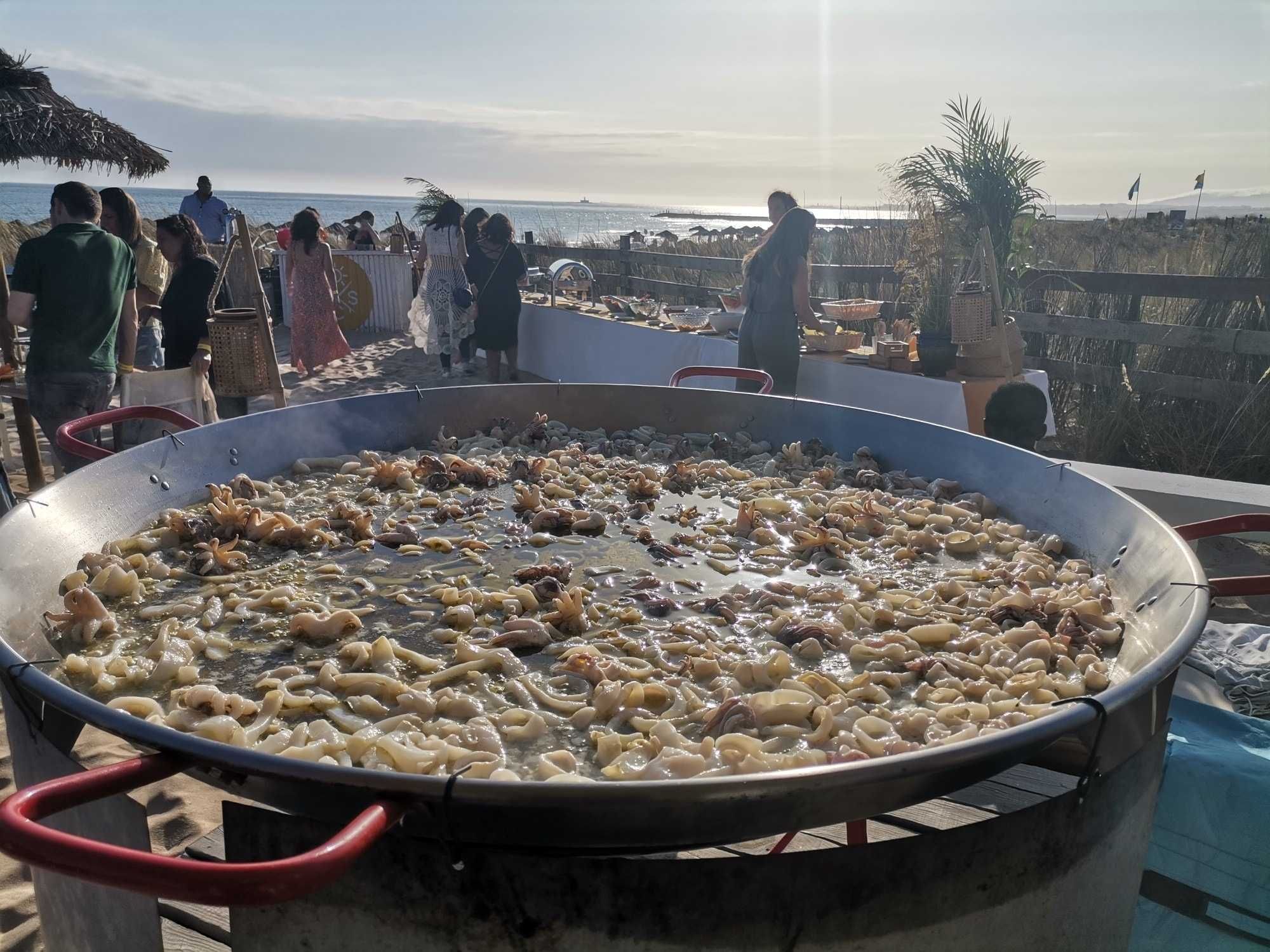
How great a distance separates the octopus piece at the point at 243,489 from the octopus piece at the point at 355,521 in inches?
15.5

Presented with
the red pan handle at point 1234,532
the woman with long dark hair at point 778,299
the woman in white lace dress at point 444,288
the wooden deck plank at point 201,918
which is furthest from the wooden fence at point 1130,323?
the wooden deck plank at point 201,918

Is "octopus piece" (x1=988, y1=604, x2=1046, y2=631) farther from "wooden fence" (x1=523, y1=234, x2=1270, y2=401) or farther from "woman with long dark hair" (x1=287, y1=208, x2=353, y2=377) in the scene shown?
"woman with long dark hair" (x1=287, y1=208, x2=353, y2=377)

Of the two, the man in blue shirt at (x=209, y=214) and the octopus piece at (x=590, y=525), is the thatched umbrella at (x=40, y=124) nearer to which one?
Answer: the man in blue shirt at (x=209, y=214)

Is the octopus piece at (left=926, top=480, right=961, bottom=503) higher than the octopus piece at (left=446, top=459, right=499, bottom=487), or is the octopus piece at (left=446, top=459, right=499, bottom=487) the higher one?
the octopus piece at (left=446, top=459, right=499, bottom=487)

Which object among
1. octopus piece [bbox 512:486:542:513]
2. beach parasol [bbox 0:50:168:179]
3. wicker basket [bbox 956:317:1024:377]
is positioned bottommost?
octopus piece [bbox 512:486:542:513]

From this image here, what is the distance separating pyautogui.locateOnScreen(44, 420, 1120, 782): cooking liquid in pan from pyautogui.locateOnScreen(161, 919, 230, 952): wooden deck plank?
1048 mm

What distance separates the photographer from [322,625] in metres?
2.44

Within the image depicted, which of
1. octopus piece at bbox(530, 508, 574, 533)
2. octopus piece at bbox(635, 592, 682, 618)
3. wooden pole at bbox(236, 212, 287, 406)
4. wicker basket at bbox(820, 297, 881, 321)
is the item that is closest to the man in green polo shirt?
wooden pole at bbox(236, 212, 287, 406)

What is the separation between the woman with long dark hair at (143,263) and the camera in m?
6.31

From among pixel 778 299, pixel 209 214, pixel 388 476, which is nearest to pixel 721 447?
pixel 388 476

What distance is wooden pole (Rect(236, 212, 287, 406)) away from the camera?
650 centimetres

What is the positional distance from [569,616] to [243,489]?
5.30 feet

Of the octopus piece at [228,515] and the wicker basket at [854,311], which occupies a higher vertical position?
the wicker basket at [854,311]

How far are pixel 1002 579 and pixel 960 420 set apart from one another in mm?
3912
